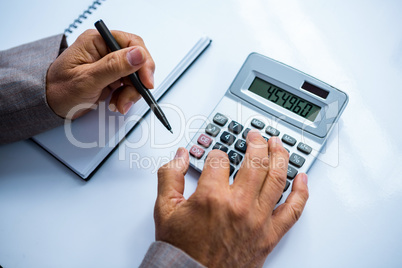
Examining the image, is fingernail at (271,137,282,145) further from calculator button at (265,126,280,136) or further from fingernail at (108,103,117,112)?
fingernail at (108,103,117,112)

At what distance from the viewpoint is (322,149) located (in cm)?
48

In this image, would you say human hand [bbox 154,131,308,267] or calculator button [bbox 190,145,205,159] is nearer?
human hand [bbox 154,131,308,267]

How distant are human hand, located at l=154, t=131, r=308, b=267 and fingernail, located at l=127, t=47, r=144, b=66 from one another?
0.16 m

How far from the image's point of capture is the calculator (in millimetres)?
462

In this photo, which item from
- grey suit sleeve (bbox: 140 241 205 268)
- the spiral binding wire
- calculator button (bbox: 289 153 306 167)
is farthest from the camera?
the spiral binding wire

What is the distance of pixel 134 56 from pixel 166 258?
0.92ft

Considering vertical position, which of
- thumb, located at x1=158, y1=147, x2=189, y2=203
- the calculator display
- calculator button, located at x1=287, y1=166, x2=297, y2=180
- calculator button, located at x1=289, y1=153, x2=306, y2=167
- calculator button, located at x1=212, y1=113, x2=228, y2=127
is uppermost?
the calculator display

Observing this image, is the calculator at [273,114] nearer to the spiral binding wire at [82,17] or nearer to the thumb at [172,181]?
the thumb at [172,181]

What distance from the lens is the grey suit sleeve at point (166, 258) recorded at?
340mm

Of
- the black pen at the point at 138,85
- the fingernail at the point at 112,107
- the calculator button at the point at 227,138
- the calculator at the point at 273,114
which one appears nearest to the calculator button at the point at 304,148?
the calculator at the point at 273,114

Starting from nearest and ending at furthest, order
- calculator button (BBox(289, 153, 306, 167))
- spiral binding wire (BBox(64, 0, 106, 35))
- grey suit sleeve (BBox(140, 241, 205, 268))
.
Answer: grey suit sleeve (BBox(140, 241, 205, 268)), calculator button (BBox(289, 153, 306, 167)), spiral binding wire (BBox(64, 0, 106, 35))

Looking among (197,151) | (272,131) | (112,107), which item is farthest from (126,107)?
(272,131)

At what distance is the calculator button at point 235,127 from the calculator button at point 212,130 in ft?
0.06

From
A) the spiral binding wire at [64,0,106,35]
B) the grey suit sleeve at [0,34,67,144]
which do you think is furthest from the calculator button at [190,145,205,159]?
the spiral binding wire at [64,0,106,35]
